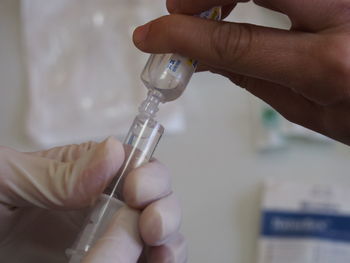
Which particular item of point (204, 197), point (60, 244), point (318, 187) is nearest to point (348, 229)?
point (318, 187)

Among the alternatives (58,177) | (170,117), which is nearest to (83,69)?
(170,117)

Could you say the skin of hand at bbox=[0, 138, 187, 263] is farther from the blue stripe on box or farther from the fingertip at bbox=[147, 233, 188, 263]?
the blue stripe on box

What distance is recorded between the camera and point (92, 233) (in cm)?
63

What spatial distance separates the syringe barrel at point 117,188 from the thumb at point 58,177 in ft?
0.06

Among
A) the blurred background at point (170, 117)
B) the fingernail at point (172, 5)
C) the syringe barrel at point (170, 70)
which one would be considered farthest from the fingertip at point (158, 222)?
the blurred background at point (170, 117)

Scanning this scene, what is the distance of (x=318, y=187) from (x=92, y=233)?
69cm

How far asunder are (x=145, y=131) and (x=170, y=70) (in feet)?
0.31

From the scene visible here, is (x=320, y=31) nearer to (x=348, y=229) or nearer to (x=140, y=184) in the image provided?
(x=140, y=184)

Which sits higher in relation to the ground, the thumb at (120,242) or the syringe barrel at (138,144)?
the syringe barrel at (138,144)

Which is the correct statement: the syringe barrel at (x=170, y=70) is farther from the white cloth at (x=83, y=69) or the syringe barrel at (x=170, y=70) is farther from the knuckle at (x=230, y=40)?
the white cloth at (x=83, y=69)

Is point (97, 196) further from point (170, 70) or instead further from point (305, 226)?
point (305, 226)

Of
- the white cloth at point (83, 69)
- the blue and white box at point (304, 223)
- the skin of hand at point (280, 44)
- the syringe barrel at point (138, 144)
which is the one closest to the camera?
the skin of hand at point (280, 44)

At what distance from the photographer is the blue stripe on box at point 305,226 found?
3.56 ft

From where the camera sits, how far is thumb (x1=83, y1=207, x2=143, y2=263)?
1.92ft
